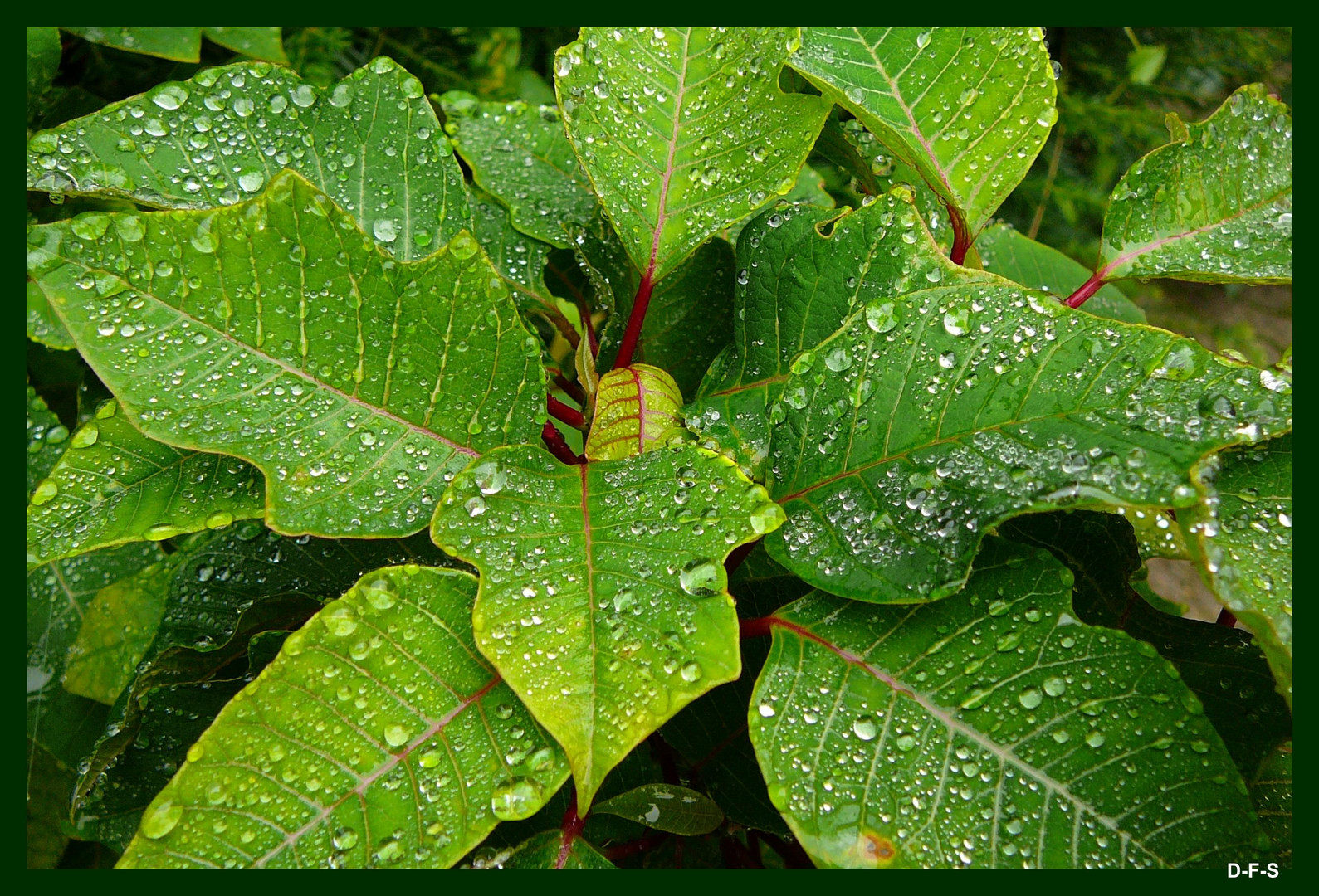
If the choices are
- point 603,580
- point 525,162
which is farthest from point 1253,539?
point 525,162

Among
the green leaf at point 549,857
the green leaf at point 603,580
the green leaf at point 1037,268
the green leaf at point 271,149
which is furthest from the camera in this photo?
the green leaf at point 1037,268

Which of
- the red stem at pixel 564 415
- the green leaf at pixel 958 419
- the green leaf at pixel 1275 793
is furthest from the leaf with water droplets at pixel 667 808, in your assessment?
the green leaf at pixel 1275 793

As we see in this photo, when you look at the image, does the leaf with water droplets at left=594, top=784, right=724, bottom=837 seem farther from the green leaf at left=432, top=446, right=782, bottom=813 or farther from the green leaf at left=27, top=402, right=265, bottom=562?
the green leaf at left=27, top=402, right=265, bottom=562

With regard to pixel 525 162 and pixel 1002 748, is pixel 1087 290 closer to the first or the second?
pixel 1002 748

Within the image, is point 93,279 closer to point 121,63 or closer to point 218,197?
point 218,197

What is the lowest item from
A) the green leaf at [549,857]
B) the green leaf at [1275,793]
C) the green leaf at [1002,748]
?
the green leaf at [549,857]

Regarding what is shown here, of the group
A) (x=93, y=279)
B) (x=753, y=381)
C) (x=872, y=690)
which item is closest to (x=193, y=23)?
(x=93, y=279)

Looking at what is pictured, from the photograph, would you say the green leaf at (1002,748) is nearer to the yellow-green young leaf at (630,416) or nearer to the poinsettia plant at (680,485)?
the poinsettia plant at (680,485)
